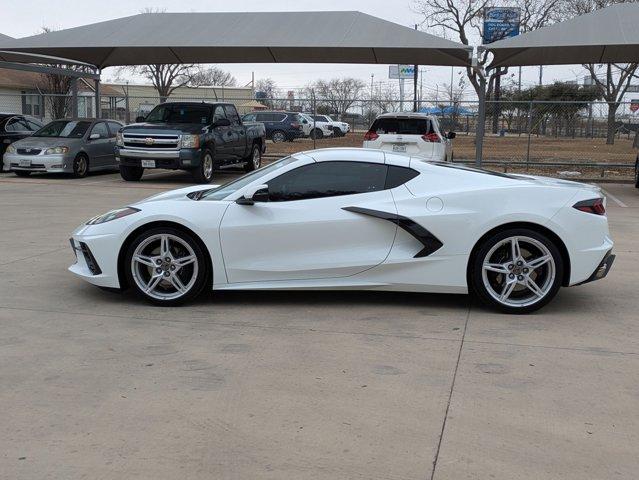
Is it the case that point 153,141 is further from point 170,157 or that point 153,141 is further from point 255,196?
point 255,196

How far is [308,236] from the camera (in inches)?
232

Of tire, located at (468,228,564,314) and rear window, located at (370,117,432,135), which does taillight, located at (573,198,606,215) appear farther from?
rear window, located at (370,117,432,135)

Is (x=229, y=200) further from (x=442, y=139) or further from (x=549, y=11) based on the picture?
(x=549, y=11)

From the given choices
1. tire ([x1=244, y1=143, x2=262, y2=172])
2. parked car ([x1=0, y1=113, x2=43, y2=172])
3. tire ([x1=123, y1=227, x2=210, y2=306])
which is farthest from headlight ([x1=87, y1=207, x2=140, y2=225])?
parked car ([x1=0, y1=113, x2=43, y2=172])

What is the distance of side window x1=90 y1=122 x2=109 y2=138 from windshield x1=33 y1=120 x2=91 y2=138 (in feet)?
0.58

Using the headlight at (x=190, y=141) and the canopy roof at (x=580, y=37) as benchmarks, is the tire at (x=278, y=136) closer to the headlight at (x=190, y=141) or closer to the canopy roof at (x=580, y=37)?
the canopy roof at (x=580, y=37)

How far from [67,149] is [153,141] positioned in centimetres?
292

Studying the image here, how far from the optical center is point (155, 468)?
3.29 m

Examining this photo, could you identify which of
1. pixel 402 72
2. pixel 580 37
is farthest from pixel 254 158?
pixel 402 72

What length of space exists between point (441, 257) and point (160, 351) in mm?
2400

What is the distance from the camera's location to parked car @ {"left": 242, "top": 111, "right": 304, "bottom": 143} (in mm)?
33531

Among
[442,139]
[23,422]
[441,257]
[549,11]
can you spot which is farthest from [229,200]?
[549,11]

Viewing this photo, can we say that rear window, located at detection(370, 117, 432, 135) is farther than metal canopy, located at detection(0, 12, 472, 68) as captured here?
No

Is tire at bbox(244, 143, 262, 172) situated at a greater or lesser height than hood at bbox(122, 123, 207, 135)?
lesser
